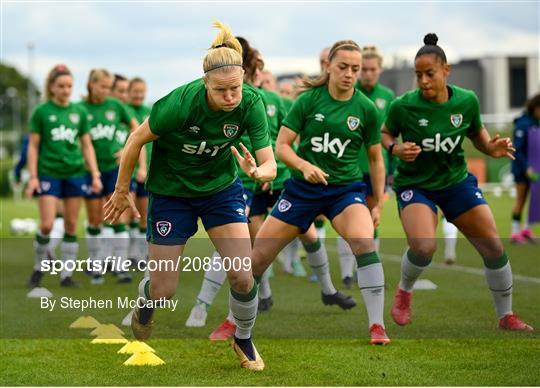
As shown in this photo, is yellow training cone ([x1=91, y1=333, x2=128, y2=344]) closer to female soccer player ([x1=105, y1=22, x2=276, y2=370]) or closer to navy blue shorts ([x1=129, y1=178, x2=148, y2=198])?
female soccer player ([x1=105, y1=22, x2=276, y2=370])

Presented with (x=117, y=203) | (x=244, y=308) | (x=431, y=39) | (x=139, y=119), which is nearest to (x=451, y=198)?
(x=431, y=39)

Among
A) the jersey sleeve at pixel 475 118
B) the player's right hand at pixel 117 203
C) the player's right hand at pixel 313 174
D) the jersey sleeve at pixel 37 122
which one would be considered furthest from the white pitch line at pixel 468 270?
the player's right hand at pixel 117 203

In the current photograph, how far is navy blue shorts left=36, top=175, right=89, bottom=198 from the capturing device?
12.1 meters

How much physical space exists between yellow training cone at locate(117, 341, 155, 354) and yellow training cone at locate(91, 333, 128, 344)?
323mm

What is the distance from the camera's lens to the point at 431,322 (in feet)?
30.8

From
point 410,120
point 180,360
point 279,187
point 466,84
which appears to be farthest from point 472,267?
point 466,84

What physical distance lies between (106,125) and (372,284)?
6257mm

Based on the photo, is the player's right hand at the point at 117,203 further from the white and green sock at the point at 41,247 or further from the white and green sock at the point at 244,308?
the white and green sock at the point at 41,247

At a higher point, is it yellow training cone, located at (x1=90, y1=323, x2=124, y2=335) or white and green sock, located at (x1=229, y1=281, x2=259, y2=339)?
white and green sock, located at (x1=229, y1=281, x2=259, y2=339)

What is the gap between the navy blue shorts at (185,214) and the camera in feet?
24.0

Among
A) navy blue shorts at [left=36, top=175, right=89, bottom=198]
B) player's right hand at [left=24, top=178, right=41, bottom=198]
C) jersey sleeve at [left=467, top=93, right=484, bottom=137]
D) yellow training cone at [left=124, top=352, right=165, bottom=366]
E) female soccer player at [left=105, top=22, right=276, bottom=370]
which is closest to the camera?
female soccer player at [left=105, top=22, right=276, bottom=370]

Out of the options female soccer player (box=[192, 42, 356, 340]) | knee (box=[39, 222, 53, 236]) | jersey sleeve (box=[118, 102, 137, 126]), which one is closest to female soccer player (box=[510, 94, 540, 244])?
jersey sleeve (box=[118, 102, 137, 126])

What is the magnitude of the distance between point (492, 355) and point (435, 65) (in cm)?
237

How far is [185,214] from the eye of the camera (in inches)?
291
